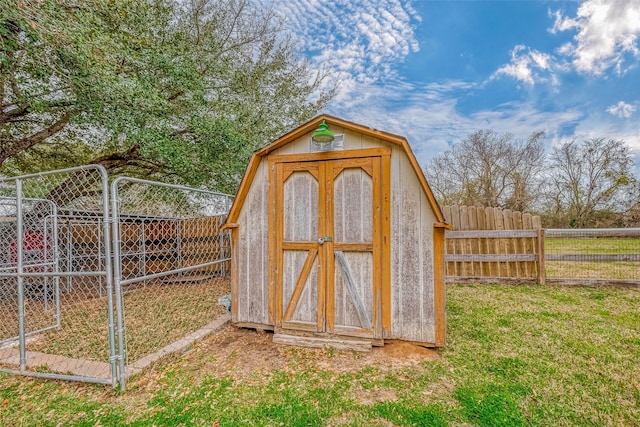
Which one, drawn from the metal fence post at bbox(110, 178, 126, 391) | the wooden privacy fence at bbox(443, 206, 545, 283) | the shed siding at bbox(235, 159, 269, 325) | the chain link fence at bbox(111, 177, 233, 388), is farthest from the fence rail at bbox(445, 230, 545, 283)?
the metal fence post at bbox(110, 178, 126, 391)

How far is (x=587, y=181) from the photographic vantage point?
52.2 ft

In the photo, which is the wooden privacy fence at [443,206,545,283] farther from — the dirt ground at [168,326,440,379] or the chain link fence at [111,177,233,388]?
the chain link fence at [111,177,233,388]

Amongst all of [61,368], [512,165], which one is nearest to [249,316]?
[61,368]

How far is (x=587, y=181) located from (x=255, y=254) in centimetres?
1986

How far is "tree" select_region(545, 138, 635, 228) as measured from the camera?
48.7ft

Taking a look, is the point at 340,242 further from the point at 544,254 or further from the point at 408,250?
the point at 544,254

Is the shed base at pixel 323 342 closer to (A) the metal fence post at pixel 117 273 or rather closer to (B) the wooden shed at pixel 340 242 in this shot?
(B) the wooden shed at pixel 340 242

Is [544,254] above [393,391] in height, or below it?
above

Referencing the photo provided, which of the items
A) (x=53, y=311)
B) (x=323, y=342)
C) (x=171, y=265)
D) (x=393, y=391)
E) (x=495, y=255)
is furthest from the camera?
(x=171, y=265)

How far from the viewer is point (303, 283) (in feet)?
12.1

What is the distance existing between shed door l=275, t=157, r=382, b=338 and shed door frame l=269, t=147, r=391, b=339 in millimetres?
12

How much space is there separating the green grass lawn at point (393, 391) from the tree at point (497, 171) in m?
14.5

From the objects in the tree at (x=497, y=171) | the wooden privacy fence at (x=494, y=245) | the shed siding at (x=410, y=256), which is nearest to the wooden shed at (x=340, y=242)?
the shed siding at (x=410, y=256)

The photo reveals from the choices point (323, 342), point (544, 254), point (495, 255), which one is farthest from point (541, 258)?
point (323, 342)
